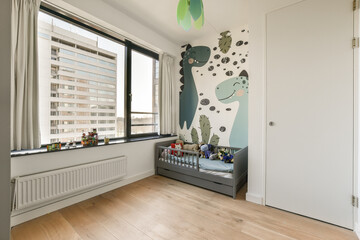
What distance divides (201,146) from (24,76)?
8.47ft

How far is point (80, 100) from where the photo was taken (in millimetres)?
2256

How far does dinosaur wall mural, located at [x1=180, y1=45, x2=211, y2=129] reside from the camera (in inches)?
129

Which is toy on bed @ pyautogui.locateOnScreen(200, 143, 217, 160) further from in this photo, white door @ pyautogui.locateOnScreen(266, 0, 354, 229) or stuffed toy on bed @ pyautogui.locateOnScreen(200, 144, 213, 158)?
white door @ pyautogui.locateOnScreen(266, 0, 354, 229)

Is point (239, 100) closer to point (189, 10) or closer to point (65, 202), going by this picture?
point (189, 10)

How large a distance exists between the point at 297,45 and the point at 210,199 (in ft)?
6.85

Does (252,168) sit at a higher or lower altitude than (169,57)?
lower

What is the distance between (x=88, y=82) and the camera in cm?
235

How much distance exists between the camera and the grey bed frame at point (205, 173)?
7.04 feet

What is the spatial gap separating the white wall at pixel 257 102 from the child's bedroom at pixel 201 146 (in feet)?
0.04

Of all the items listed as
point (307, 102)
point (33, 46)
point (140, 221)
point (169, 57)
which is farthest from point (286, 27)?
point (33, 46)

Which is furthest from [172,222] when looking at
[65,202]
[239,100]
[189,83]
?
[189,83]

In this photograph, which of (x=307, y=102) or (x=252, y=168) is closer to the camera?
(x=307, y=102)

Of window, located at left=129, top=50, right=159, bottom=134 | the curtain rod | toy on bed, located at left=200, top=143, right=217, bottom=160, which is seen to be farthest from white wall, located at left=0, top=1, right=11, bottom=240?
toy on bed, located at left=200, top=143, right=217, bottom=160

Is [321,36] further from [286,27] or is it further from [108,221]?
[108,221]
